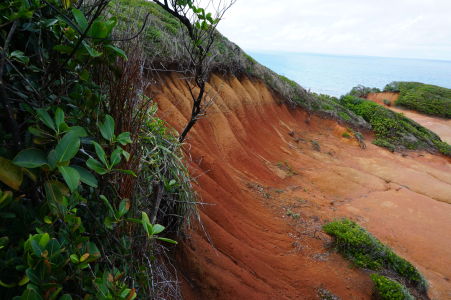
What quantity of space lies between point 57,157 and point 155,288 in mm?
1511

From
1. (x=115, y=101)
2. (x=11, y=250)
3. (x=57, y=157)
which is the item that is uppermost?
(x=115, y=101)

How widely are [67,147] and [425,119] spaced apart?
3571cm

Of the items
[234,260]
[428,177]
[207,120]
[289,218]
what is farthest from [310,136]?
[234,260]

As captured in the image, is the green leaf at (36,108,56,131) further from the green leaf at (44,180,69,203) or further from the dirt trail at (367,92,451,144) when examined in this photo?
A: the dirt trail at (367,92,451,144)

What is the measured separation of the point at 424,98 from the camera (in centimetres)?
3209

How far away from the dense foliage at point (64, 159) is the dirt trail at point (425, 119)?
28.5m

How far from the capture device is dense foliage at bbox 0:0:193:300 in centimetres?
117

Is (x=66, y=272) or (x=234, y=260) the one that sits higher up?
(x=66, y=272)

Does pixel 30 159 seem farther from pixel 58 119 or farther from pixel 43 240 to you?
pixel 43 240

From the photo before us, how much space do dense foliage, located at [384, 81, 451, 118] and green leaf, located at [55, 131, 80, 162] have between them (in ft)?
122

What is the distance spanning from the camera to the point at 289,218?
698 centimetres

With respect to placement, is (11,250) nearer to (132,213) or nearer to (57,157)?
(57,157)

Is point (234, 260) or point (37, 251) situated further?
point (234, 260)

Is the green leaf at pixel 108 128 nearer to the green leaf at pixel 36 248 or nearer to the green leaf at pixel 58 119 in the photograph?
the green leaf at pixel 58 119
